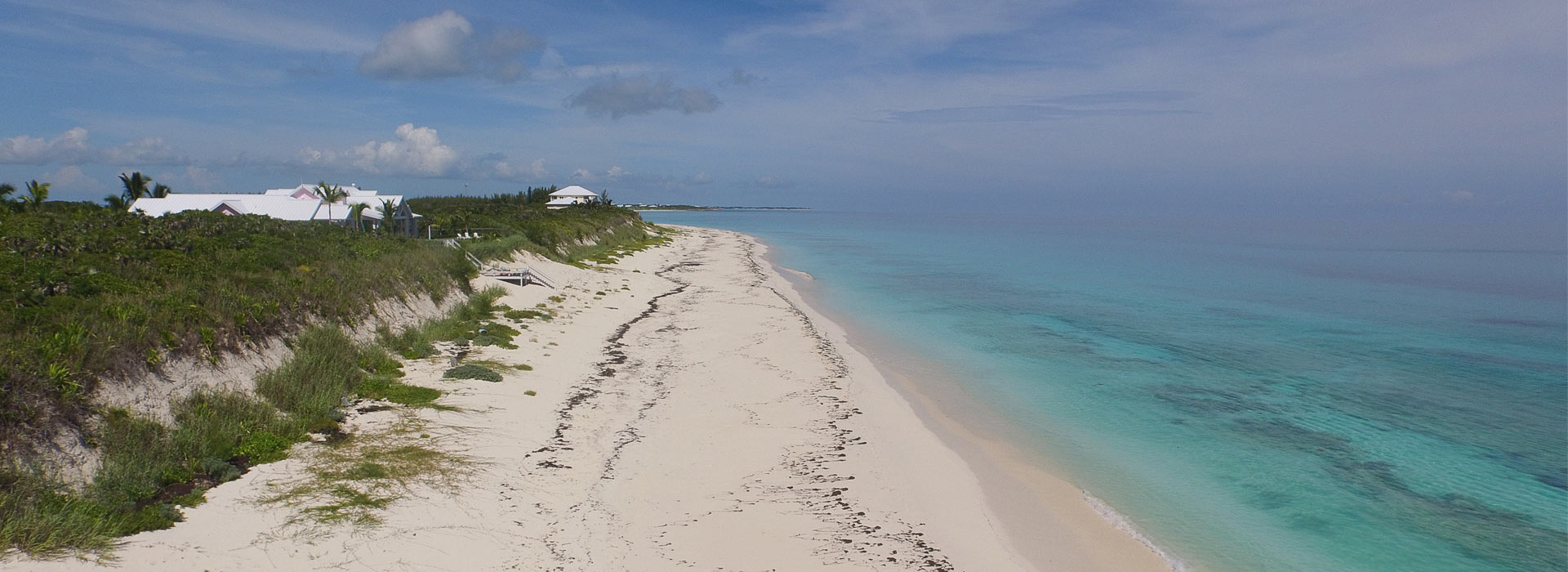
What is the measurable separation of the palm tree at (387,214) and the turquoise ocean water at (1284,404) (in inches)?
928

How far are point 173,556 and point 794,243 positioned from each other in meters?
84.7

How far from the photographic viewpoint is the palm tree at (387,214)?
4047 cm

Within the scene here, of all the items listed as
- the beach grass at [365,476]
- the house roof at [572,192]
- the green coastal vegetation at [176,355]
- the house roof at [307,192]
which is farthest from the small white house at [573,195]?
the beach grass at [365,476]

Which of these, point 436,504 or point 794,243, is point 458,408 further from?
point 794,243

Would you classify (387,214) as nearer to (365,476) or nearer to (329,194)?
(329,194)

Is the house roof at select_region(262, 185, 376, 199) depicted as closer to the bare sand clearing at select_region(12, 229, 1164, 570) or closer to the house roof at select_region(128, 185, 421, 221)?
the house roof at select_region(128, 185, 421, 221)

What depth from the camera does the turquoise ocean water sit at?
11516 mm

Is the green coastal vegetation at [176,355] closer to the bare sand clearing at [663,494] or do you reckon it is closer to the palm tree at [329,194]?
the bare sand clearing at [663,494]

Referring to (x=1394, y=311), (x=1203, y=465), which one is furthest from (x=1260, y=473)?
(x=1394, y=311)

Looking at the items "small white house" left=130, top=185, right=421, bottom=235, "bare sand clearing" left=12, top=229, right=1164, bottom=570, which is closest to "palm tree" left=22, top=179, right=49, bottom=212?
"small white house" left=130, top=185, right=421, bottom=235

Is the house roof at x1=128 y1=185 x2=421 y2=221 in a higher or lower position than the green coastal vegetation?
higher

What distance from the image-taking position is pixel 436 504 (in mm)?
9641

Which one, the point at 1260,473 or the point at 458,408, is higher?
the point at 458,408

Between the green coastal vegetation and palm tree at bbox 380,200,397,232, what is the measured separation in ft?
58.1
